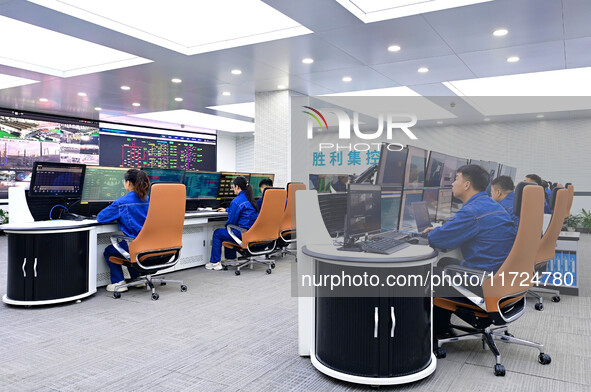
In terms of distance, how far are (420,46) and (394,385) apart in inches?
169

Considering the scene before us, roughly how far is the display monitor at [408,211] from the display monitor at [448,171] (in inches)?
23.3

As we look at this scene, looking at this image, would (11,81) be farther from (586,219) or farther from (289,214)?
(586,219)

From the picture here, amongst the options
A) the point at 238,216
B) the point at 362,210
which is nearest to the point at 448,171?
the point at 362,210

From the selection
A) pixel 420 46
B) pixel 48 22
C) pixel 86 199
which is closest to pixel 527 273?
pixel 420 46

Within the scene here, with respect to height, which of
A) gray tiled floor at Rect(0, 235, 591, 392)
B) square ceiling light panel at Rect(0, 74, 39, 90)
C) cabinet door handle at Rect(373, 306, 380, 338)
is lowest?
gray tiled floor at Rect(0, 235, 591, 392)

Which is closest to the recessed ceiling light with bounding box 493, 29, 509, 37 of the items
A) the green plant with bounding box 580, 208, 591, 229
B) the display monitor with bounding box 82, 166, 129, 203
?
the display monitor with bounding box 82, 166, 129, 203

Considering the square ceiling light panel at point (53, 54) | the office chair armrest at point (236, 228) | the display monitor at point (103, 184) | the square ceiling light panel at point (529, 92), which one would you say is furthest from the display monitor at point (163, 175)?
the square ceiling light panel at point (529, 92)

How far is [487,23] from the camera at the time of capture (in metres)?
4.54

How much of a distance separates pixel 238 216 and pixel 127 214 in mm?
1521

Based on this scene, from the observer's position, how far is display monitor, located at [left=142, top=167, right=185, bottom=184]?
16.7 ft

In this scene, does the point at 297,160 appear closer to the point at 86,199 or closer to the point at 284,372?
the point at 86,199

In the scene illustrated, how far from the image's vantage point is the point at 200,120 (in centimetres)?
1166

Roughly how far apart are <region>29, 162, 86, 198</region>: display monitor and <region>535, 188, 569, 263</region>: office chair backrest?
4387 millimetres

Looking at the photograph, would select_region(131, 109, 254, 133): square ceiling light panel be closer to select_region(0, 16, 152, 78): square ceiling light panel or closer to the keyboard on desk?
select_region(0, 16, 152, 78): square ceiling light panel
